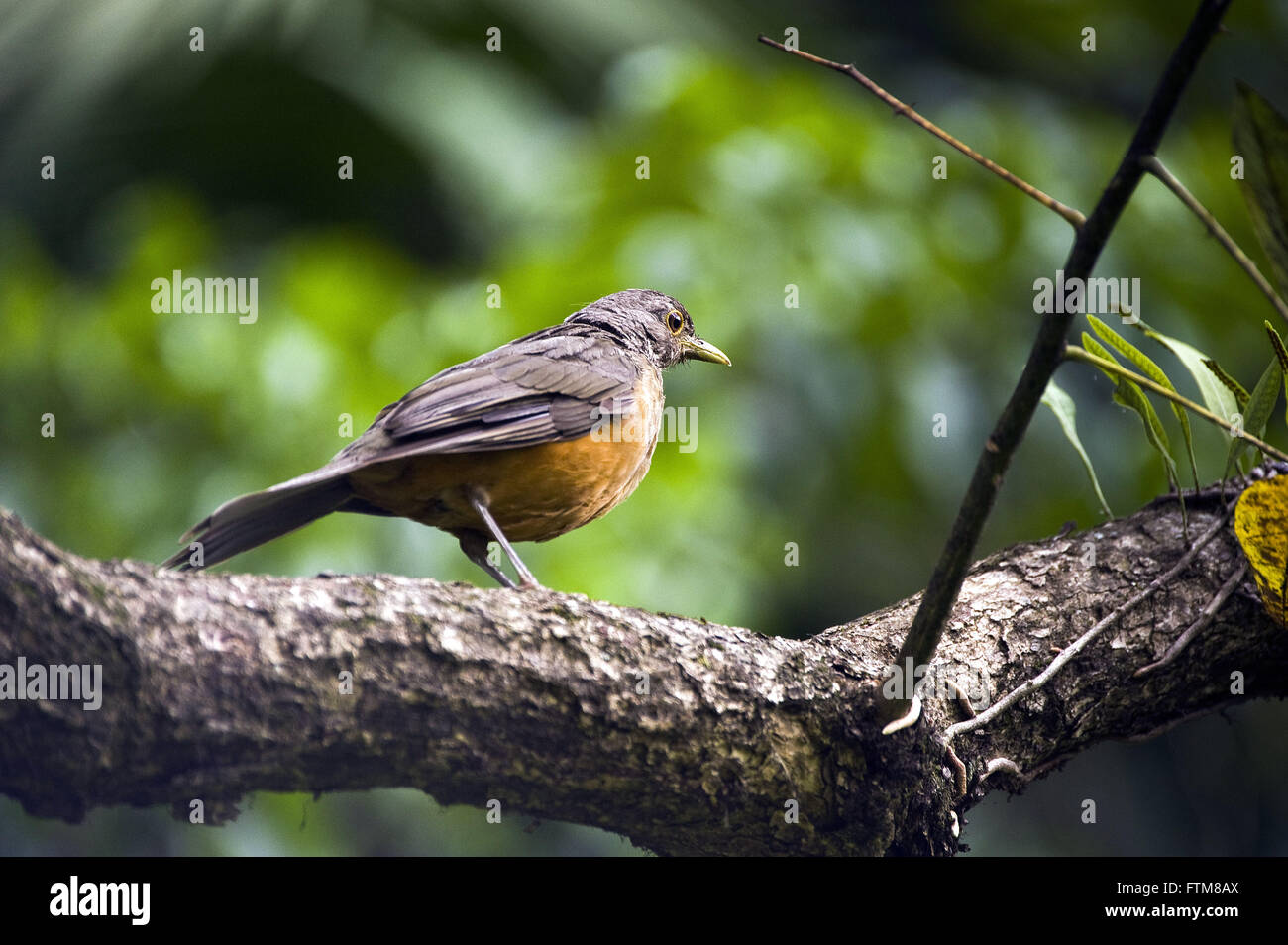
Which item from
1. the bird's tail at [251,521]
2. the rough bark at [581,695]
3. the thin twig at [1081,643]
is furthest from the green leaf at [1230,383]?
the bird's tail at [251,521]

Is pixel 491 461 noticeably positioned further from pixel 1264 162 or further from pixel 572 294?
pixel 1264 162

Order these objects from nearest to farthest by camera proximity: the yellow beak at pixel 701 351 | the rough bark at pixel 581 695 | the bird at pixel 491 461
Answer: the rough bark at pixel 581 695, the bird at pixel 491 461, the yellow beak at pixel 701 351

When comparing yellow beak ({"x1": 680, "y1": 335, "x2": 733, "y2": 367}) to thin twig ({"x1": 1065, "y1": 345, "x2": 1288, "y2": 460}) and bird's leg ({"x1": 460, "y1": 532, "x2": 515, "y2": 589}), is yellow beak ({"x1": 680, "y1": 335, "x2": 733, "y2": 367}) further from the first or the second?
thin twig ({"x1": 1065, "y1": 345, "x2": 1288, "y2": 460})

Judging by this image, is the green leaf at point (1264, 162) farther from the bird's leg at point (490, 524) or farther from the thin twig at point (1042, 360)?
the bird's leg at point (490, 524)

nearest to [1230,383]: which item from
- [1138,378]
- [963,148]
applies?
[1138,378]

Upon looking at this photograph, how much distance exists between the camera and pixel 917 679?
9.84ft

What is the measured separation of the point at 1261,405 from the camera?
11.9 feet

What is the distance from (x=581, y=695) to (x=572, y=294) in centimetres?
340

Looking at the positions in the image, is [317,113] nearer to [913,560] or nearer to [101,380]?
[101,380]

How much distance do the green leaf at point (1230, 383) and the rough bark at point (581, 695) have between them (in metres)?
0.46

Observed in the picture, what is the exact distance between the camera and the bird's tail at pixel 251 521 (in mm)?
3857

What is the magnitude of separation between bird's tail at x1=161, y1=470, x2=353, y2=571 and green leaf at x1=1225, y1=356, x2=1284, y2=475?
2971mm

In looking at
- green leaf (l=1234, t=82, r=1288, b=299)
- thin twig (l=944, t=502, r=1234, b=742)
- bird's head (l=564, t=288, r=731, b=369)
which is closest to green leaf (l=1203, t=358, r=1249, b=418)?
thin twig (l=944, t=502, r=1234, b=742)
